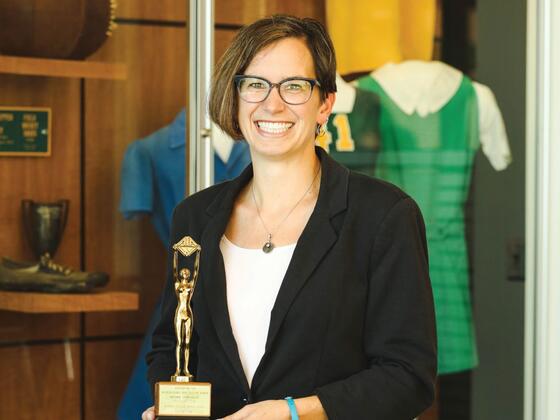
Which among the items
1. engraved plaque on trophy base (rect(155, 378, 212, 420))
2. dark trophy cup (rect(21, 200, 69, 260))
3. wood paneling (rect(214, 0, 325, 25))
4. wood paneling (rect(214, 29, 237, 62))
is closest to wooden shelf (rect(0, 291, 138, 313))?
dark trophy cup (rect(21, 200, 69, 260))

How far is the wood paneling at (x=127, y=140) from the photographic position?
3312 mm

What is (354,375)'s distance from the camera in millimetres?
1954

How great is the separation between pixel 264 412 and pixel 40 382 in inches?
62.0

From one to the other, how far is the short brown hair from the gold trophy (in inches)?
10.4

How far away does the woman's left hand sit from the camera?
186 cm

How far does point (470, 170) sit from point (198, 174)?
95cm

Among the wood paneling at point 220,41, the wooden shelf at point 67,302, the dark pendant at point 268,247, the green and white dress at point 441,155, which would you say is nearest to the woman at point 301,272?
the dark pendant at point 268,247

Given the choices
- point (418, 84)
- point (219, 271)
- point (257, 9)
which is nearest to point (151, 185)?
point (257, 9)

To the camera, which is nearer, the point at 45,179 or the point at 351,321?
the point at 351,321

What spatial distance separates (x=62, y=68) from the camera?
10.7 feet

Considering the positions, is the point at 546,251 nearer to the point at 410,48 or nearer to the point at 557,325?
the point at 557,325

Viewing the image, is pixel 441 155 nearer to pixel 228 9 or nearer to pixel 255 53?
pixel 228 9

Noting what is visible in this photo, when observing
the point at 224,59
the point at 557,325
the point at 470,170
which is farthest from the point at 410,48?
the point at 224,59

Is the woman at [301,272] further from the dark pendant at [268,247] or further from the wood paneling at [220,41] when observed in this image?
the wood paneling at [220,41]
